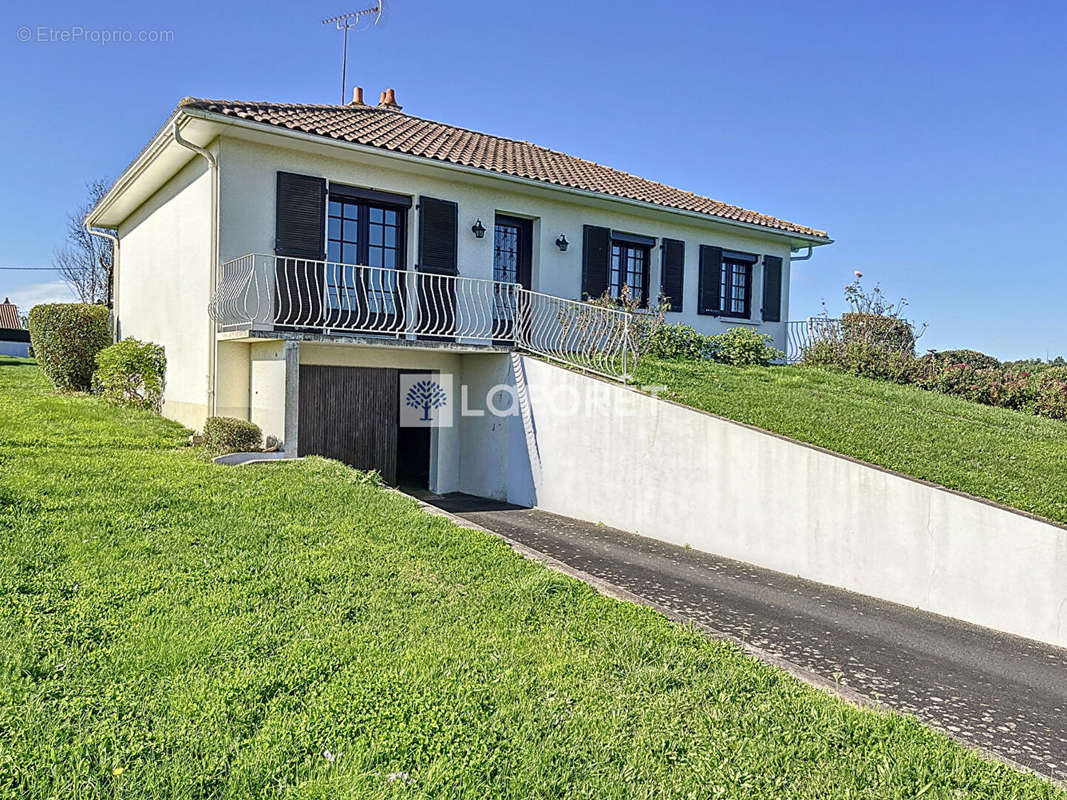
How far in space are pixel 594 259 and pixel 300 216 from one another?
228 inches

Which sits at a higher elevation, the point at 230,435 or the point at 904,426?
the point at 904,426

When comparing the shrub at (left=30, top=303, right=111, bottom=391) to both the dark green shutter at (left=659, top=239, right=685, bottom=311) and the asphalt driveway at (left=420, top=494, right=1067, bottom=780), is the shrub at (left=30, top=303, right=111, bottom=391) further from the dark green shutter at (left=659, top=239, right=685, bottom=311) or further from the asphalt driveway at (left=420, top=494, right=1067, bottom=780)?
the dark green shutter at (left=659, top=239, right=685, bottom=311)

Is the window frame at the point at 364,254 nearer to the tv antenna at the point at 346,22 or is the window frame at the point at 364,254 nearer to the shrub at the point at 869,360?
the tv antenna at the point at 346,22

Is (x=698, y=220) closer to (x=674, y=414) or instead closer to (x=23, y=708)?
(x=674, y=414)

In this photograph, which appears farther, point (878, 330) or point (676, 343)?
point (878, 330)

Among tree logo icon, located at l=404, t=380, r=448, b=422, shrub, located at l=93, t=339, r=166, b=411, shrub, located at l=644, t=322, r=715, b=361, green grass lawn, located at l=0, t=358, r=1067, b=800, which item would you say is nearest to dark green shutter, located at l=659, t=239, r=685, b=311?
shrub, located at l=644, t=322, r=715, b=361

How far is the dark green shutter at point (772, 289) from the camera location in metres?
16.6

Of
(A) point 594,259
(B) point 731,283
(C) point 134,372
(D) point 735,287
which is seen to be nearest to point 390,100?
(A) point 594,259

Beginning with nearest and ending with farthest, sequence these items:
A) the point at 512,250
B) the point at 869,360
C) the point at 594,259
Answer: the point at 512,250 < the point at 594,259 < the point at 869,360

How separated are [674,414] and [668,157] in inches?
393

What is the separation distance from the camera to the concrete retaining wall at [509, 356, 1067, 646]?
6.21m

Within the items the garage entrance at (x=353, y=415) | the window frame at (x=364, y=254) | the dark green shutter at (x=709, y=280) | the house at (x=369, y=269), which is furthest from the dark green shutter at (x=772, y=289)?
the garage entrance at (x=353, y=415)

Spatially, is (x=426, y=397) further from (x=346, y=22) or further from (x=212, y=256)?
(x=346, y=22)

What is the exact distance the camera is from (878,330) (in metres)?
16.3
